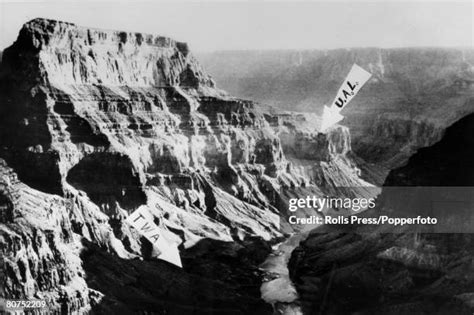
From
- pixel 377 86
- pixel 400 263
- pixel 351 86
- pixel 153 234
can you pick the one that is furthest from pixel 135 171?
pixel 400 263

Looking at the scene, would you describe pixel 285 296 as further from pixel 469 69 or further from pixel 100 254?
pixel 469 69

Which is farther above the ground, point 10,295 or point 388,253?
point 388,253

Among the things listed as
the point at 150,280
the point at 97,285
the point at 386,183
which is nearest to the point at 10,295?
the point at 97,285

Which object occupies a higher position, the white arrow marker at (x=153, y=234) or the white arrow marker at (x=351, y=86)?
the white arrow marker at (x=351, y=86)

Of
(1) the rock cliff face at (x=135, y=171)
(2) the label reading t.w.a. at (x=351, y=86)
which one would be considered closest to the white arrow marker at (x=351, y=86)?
(2) the label reading t.w.a. at (x=351, y=86)

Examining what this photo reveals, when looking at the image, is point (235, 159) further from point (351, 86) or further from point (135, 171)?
point (351, 86)

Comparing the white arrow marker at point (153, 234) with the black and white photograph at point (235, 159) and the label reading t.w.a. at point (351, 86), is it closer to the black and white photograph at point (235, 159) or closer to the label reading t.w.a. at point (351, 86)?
the black and white photograph at point (235, 159)
